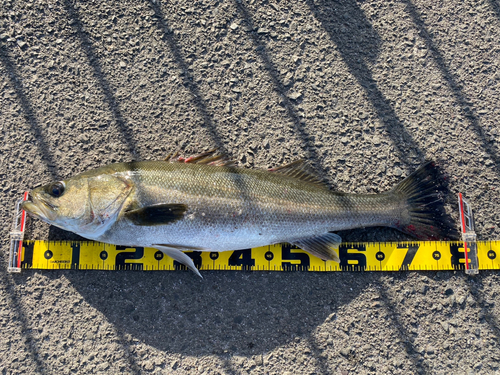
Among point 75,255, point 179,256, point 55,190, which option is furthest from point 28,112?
point 179,256

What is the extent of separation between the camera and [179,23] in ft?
11.1

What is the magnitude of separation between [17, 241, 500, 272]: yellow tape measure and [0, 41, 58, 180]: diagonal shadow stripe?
83cm

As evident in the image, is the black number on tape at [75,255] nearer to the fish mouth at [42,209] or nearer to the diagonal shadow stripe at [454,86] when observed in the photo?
the fish mouth at [42,209]

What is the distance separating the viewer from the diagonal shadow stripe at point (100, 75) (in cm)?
327

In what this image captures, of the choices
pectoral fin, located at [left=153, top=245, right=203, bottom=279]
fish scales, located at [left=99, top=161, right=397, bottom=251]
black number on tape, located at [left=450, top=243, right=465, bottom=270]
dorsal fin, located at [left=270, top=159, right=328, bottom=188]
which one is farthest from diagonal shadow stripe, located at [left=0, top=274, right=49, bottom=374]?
black number on tape, located at [left=450, top=243, right=465, bottom=270]

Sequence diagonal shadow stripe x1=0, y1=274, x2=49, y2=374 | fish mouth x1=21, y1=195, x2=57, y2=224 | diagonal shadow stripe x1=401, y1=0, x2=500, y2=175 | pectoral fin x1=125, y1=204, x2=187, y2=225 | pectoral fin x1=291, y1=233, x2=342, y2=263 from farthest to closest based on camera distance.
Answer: diagonal shadow stripe x1=401, y1=0, x2=500, y2=175
diagonal shadow stripe x1=0, y1=274, x2=49, y2=374
pectoral fin x1=291, y1=233, x2=342, y2=263
fish mouth x1=21, y1=195, x2=57, y2=224
pectoral fin x1=125, y1=204, x2=187, y2=225

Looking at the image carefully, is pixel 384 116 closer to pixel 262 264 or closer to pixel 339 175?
pixel 339 175

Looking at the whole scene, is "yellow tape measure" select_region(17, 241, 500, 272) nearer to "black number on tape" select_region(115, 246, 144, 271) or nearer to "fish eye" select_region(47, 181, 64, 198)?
"black number on tape" select_region(115, 246, 144, 271)

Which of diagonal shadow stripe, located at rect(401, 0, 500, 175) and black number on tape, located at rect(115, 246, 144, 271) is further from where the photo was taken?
diagonal shadow stripe, located at rect(401, 0, 500, 175)

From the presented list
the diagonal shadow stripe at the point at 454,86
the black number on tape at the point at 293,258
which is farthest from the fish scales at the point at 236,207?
the diagonal shadow stripe at the point at 454,86

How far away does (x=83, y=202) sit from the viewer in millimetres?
2750

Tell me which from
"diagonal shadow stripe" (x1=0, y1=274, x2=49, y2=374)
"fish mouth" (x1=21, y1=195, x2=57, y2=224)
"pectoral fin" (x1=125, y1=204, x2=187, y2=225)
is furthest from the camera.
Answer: "diagonal shadow stripe" (x1=0, y1=274, x2=49, y2=374)

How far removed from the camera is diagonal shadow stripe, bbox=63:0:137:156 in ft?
10.7

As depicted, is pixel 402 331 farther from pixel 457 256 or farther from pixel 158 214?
pixel 158 214
